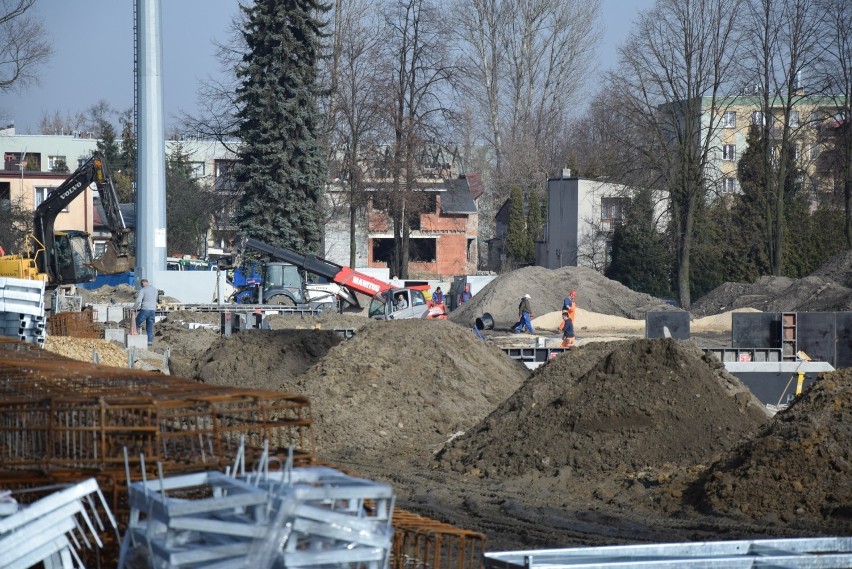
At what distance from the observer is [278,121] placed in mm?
43656

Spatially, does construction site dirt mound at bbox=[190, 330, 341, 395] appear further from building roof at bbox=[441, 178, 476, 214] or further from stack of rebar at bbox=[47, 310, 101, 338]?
building roof at bbox=[441, 178, 476, 214]

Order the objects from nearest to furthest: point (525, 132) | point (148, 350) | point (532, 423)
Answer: point (532, 423)
point (148, 350)
point (525, 132)

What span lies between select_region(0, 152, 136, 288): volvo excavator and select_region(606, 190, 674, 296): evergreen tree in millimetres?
25551

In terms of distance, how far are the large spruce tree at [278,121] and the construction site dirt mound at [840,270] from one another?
19987 millimetres

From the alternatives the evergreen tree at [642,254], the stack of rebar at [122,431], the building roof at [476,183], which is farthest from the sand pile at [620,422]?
the building roof at [476,183]

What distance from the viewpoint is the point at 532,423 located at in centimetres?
1366

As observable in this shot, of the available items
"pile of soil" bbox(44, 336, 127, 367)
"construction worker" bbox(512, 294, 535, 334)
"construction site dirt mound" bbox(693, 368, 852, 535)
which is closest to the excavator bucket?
"construction worker" bbox(512, 294, 535, 334)

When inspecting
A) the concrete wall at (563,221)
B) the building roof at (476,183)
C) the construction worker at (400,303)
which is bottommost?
the construction worker at (400,303)

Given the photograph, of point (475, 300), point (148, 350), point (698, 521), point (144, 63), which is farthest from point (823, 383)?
point (475, 300)

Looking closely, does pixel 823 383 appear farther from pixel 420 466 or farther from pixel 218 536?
pixel 218 536

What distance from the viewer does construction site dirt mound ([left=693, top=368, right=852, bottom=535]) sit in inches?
412

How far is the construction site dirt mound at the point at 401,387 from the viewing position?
1545 centimetres

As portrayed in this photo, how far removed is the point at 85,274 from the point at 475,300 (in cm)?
1581

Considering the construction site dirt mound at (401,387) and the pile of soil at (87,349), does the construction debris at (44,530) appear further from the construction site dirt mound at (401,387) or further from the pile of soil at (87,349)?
the pile of soil at (87,349)
